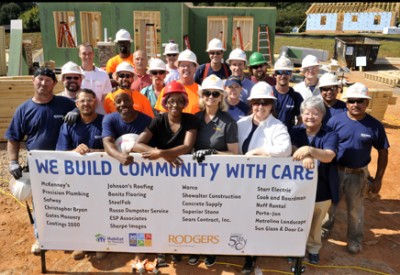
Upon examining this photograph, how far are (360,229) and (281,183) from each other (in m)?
1.91

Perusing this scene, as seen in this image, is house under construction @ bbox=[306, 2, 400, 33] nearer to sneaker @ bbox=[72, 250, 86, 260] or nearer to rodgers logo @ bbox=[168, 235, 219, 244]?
rodgers logo @ bbox=[168, 235, 219, 244]

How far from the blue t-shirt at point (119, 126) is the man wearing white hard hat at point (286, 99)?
2059 mm

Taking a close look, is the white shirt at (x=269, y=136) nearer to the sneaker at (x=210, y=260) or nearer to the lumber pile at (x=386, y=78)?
the sneaker at (x=210, y=260)

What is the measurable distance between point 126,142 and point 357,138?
2.90 m

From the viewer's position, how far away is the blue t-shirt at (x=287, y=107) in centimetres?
523

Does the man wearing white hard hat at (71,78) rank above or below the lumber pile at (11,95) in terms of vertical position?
above

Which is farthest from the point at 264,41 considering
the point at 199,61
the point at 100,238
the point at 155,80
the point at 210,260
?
the point at 100,238

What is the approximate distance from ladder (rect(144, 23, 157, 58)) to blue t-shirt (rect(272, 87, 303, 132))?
15027 millimetres

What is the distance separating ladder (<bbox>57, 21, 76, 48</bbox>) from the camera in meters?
19.0

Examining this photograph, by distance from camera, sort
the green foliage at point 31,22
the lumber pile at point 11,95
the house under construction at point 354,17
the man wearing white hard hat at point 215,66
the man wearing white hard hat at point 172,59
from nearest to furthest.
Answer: the man wearing white hard hat at point 215,66, the man wearing white hard hat at point 172,59, the lumber pile at point 11,95, the house under construction at point 354,17, the green foliage at point 31,22

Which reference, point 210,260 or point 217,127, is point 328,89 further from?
point 210,260

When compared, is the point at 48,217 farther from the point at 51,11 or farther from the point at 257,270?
the point at 51,11

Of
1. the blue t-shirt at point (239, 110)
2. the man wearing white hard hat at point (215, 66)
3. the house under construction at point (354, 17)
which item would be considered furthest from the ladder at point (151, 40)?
the house under construction at point (354, 17)

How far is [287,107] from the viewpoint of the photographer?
522 centimetres
